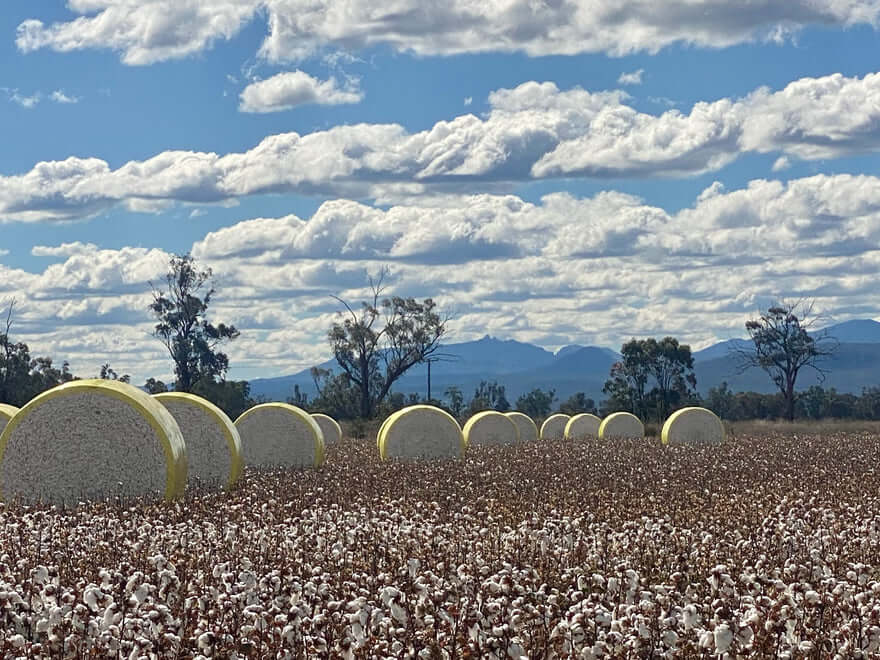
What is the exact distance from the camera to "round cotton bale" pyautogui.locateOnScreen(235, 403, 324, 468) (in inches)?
1064

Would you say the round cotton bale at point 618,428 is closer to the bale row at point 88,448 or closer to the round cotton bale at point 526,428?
the round cotton bale at point 526,428

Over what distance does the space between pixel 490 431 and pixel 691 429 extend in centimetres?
655

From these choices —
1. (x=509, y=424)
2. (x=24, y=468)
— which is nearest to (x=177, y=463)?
(x=24, y=468)

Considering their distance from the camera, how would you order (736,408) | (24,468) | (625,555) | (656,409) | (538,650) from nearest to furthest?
(538,650), (625,555), (24,468), (656,409), (736,408)

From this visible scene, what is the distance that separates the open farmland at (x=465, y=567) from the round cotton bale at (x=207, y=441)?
46 cm

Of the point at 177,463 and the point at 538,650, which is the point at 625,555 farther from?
the point at 177,463

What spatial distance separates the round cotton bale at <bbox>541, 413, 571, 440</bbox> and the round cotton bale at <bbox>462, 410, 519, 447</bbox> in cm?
986

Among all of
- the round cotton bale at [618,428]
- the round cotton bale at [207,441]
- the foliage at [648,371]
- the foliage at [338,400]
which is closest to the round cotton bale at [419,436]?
the round cotton bale at [207,441]

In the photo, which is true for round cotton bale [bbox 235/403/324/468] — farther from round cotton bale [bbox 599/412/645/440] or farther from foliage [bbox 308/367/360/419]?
foliage [bbox 308/367/360/419]

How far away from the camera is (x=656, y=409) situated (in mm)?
73875

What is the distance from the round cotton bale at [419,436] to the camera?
95.6 feet

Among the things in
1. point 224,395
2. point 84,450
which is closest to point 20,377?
point 224,395

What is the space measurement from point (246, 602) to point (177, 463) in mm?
9778

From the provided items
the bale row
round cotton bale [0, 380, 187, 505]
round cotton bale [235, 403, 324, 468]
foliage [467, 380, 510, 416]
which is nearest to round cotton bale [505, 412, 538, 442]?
round cotton bale [235, 403, 324, 468]
